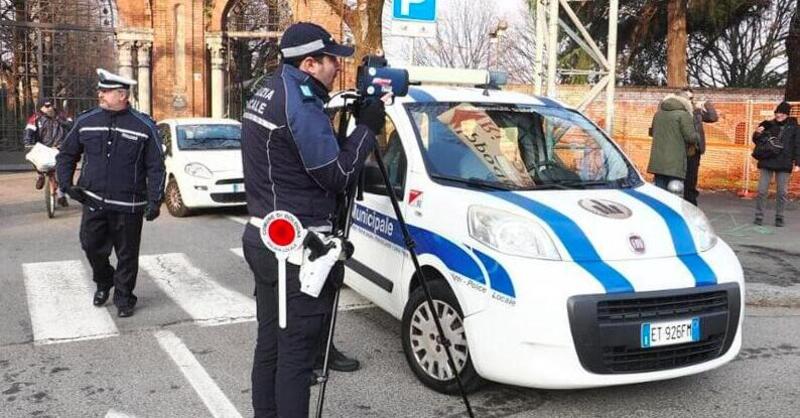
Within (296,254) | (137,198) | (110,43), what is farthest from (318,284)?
(110,43)

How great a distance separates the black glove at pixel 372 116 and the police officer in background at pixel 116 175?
314 centimetres

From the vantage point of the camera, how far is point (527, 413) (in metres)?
4.19

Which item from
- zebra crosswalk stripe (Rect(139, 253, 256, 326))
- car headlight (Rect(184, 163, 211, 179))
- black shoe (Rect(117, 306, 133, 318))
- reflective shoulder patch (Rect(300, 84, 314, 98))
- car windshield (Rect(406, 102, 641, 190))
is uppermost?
reflective shoulder patch (Rect(300, 84, 314, 98))

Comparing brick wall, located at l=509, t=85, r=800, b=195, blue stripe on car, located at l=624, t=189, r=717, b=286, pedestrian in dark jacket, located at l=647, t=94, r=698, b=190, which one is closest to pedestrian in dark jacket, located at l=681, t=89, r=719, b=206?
pedestrian in dark jacket, located at l=647, t=94, r=698, b=190

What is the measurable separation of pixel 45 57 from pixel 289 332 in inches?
958

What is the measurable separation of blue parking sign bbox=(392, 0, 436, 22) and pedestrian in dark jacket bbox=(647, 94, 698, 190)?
339cm

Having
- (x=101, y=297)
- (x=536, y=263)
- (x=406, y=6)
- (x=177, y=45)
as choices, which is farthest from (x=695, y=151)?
(x=177, y=45)

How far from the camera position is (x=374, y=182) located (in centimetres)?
481

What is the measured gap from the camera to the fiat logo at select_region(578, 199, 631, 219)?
4250 millimetres

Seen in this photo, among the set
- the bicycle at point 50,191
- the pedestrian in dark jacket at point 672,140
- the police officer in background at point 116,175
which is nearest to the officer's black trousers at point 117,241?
the police officer in background at point 116,175

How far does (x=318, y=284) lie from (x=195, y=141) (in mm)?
9884

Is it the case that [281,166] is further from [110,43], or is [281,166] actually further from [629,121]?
[110,43]

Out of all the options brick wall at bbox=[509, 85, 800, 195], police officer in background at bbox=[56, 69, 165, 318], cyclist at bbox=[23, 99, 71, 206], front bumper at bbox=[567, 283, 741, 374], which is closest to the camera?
front bumper at bbox=[567, 283, 741, 374]

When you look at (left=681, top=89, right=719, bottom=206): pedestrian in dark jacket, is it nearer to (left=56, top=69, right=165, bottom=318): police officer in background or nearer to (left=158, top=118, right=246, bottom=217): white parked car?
(left=158, top=118, right=246, bottom=217): white parked car
